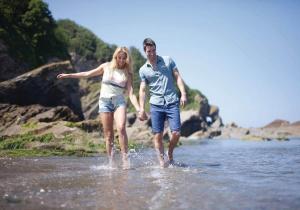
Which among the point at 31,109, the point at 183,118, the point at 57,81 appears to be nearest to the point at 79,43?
the point at 183,118

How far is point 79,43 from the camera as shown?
81.1m

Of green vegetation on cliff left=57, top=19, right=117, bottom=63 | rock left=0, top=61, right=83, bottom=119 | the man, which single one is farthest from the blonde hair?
green vegetation on cliff left=57, top=19, right=117, bottom=63

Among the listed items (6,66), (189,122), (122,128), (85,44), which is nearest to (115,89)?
(122,128)

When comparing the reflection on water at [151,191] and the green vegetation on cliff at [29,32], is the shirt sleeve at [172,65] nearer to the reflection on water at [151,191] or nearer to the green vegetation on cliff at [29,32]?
the reflection on water at [151,191]

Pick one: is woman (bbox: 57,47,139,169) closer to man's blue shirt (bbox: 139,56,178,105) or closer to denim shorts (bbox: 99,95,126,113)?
denim shorts (bbox: 99,95,126,113)

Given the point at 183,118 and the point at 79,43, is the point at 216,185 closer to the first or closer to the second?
the point at 183,118

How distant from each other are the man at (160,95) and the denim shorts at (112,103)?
1.20ft

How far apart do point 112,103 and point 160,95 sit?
2.84 feet

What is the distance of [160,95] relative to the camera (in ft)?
21.9

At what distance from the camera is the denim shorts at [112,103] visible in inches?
263

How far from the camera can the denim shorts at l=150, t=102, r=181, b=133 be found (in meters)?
6.61

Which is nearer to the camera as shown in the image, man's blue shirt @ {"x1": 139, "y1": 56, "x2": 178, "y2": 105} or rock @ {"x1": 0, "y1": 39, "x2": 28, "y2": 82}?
man's blue shirt @ {"x1": 139, "y1": 56, "x2": 178, "y2": 105}

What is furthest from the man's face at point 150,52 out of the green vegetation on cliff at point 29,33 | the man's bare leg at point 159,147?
the green vegetation on cliff at point 29,33

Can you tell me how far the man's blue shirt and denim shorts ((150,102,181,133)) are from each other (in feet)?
0.29
